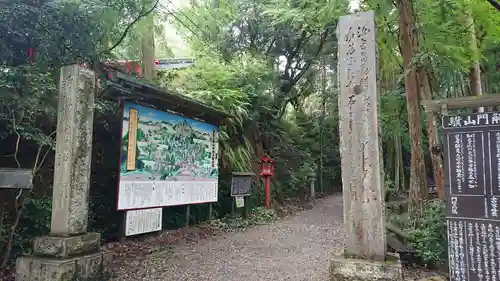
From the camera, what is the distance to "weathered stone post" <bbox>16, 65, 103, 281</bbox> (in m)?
4.23

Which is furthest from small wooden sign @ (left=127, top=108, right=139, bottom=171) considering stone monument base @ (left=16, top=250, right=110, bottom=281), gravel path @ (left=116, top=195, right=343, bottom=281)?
stone monument base @ (left=16, top=250, right=110, bottom=281)

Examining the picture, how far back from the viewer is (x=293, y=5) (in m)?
12.4

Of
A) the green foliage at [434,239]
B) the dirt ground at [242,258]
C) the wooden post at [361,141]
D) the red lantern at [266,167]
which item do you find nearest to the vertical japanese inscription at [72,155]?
the dirt ground at [242,258]

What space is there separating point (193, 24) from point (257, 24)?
4537 mm

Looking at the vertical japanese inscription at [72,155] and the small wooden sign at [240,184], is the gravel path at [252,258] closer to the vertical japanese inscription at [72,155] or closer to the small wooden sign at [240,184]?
the small wooden sign at [240,184]

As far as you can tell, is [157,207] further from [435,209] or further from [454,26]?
[454,26]

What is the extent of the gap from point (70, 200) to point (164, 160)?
302 centimetres

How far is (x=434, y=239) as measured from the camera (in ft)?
18.0

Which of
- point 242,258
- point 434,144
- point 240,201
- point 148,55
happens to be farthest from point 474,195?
point 148,55

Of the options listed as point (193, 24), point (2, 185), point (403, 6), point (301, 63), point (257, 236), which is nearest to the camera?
point (2, 185)

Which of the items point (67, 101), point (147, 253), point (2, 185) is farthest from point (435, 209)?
point (2, 185)

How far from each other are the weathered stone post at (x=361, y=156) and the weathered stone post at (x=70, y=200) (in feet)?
10.4

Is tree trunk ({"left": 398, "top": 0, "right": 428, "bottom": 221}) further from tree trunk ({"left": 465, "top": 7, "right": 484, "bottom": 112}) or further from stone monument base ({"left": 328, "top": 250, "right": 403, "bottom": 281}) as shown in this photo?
stone monument base ({"left": 328, "top": 250, "right": 403, "bottom": 281})

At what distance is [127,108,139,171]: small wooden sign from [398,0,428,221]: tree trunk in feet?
18.4
